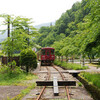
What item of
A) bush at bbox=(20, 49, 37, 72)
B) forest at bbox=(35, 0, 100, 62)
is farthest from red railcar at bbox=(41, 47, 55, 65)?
bush at bbox=(20, 49, 37, 72)

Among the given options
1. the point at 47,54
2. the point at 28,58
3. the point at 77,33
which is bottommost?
the point at 28,58

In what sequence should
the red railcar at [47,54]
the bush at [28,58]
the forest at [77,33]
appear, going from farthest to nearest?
the red railcar at [47,54] < the bush at [28,58] < the forest at [77,33]

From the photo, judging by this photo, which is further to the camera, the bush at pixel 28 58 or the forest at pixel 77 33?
the bush at pixel 28 58

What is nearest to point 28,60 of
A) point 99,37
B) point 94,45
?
point 94,45

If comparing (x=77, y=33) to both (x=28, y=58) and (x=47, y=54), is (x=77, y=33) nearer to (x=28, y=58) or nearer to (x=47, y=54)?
(x=47, y=54)

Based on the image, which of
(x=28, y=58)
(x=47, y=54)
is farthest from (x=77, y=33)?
(x=28, y=58)

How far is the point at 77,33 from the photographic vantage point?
2842 centimetres

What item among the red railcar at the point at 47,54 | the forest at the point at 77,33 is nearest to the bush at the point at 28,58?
the forest at the point at 77,33

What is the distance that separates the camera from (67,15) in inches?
2773

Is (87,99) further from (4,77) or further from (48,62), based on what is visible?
(48,62)

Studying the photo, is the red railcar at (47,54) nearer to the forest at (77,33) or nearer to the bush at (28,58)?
the forest at (77,33)

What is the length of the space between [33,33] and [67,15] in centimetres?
5247

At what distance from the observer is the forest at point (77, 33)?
6884 mm

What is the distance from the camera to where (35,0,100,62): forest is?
688 cm
